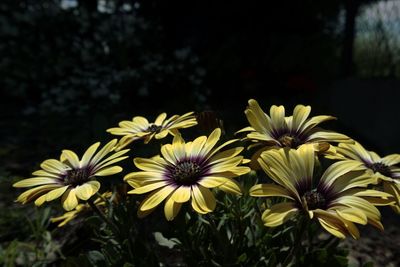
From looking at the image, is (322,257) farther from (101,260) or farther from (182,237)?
(101,260)

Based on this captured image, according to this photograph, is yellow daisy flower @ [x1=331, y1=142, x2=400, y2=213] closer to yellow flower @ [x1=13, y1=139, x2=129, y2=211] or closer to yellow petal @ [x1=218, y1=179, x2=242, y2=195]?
yellow petal @ [x1=218, y1=179, x2=242, y2=195]

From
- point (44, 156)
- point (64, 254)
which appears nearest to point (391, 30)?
point (44, 156)

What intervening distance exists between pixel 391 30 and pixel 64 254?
3.64 meters

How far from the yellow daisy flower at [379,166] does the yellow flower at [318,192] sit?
0.06 metres

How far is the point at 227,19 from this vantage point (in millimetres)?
5883

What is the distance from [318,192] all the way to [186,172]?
0.89 ft

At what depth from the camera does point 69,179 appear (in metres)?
0.98

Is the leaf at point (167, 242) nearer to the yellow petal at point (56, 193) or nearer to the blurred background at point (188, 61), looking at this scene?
the yellow petal at point (56, 193)

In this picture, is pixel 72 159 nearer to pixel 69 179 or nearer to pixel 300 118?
pixel 69 179

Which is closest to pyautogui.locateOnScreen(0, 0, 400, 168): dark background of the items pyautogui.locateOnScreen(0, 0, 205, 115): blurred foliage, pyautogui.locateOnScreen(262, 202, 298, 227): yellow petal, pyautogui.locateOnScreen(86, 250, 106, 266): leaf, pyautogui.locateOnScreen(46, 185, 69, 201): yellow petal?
pyautogui.locateOnScreen(0, 0, 205, 115): blurred foliage

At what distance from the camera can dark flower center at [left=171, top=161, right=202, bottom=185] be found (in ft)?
2.90

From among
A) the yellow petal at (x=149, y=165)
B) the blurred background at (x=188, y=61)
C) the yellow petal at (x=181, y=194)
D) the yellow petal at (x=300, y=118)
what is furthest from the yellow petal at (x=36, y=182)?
the blurred background at (x=188, y=61)

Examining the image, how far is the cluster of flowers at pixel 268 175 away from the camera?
779 millimetres

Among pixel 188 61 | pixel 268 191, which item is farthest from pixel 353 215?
pixel 188 61
